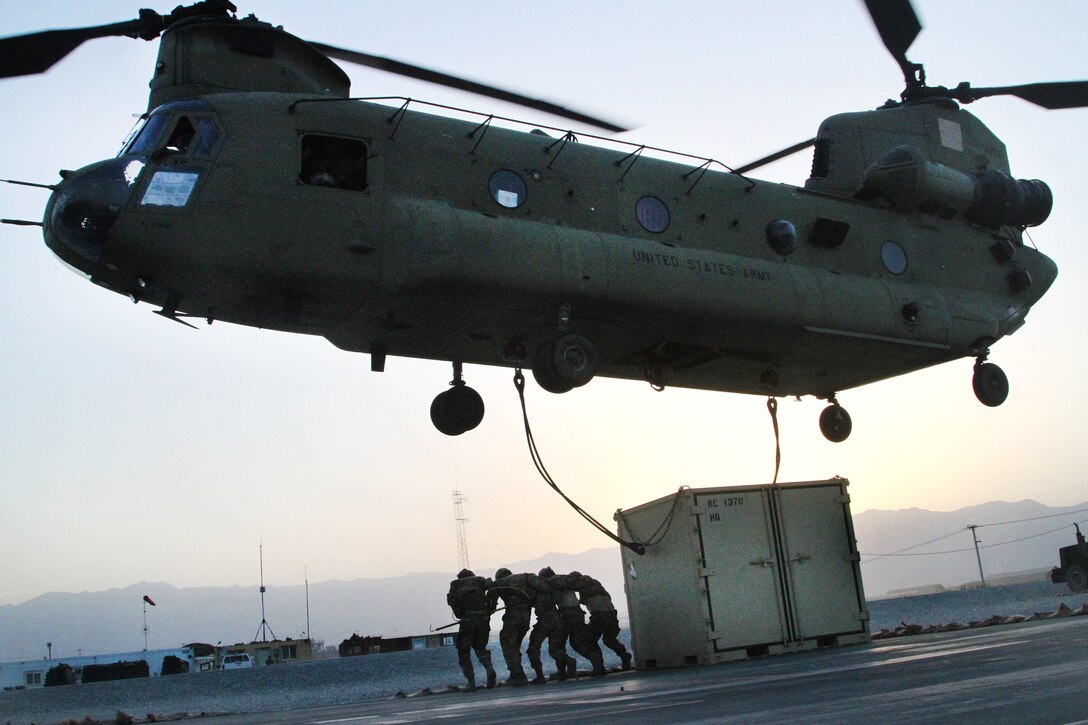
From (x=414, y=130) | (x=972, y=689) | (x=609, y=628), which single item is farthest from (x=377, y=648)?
(x=972, y=689)

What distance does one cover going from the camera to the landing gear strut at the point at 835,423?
16.7 metres

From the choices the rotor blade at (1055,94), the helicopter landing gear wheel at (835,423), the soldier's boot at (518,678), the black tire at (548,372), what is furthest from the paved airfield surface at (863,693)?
the rotor blade at (1055,94)

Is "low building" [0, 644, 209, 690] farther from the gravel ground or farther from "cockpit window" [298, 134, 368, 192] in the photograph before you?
"cockpit window" [298, 134, 368, 192]

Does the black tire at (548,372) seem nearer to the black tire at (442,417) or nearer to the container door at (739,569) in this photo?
the black tire at (442,417)

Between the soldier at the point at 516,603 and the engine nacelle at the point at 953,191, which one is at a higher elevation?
the engine nacelle at the point at 953,191

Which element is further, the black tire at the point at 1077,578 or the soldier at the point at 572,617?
the black tire at the point at 1077,578

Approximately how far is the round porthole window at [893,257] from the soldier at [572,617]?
6.54 m

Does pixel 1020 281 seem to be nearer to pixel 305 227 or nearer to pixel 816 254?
pixel 816 254

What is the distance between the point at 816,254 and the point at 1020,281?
4401 millimetres

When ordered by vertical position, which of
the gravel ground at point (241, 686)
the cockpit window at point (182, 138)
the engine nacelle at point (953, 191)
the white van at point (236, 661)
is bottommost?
the gravel ground at point (241, 686)

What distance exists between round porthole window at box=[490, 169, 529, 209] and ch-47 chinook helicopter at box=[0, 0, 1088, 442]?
19mm

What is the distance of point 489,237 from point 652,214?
8.95 ft

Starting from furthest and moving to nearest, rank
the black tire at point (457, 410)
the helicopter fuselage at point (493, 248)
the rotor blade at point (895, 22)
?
the rotor blade at point (895, 22) → the black tire at point (457, 410) → the helicopter fuselage at point (493, 248)

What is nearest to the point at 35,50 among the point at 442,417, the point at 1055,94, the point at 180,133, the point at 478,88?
the point at 180,133
